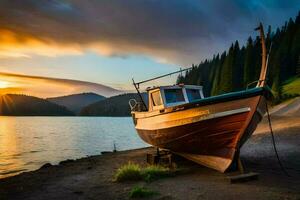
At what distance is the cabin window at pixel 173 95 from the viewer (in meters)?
18.5

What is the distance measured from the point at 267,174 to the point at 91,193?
727 centimetres

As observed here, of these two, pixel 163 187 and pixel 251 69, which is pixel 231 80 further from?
pixel 163 187

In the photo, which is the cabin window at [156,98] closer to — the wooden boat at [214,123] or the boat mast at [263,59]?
the wooden boat at [214,123]

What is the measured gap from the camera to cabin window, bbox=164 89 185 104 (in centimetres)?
1850

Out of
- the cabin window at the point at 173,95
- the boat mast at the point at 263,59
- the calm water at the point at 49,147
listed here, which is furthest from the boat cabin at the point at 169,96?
the calm water at the point at 49,147

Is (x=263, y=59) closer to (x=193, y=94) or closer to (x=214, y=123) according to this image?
(x=214, y=123)

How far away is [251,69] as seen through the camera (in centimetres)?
8775

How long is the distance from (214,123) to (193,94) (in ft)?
15.9

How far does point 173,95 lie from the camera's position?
61.4ft

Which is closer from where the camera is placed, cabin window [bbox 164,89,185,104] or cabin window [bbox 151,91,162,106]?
cabin window [bbox 164,89,185,104]

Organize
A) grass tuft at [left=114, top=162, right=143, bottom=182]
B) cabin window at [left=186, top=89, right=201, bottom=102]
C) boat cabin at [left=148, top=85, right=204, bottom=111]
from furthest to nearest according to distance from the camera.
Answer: cabin window at [left=186, top=89, right=201, bottom=102], boat cabin at [left=148, top=85, right=204, bottom=111], grass tuft at [left=114, top=162, right=143, bottom=182]

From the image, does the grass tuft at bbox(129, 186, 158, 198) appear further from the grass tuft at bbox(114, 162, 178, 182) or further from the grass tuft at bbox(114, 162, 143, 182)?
the grass tuft at bbox(114, 162, 143, 182)

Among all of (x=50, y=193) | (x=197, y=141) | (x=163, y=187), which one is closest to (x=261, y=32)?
(x=197, y=141)

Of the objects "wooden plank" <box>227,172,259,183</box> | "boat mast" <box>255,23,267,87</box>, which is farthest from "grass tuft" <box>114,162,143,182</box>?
"boat mast" <box>255,23,267,87</box>
